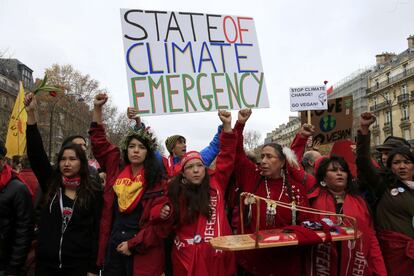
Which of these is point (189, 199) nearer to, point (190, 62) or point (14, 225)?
point (14, 225)

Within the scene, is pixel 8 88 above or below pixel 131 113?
above

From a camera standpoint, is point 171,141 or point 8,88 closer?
point 171,141

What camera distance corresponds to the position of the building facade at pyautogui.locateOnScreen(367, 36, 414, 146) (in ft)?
164

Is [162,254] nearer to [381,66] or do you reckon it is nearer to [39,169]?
[39,169]

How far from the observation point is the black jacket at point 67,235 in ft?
10.5

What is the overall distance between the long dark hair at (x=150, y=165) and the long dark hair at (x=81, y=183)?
38 cm

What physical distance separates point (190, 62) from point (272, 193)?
7.02ft

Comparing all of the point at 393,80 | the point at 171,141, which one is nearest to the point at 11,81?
the point at 393,80

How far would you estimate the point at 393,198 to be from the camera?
354 cm

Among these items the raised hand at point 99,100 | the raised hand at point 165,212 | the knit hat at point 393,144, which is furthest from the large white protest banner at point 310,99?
the raised hand at point 165,212

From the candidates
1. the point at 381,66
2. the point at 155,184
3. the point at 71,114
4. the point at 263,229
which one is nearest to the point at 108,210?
the point at 155,184

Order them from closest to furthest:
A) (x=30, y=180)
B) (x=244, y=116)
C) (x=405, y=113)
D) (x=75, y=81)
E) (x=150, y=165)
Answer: (x=150, y=165)
(x=244, y=116)
(x=30, y=180)
(x=75, y=81)
(x=405, y=113)

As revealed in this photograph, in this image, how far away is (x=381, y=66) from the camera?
5959cm

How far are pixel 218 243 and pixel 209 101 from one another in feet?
7.79
